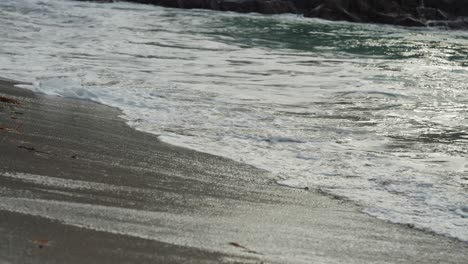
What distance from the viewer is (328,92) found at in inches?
388

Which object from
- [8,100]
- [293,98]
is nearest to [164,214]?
[8,100]

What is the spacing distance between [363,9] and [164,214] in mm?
29995

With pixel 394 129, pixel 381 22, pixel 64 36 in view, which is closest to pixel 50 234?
pixel 394 129

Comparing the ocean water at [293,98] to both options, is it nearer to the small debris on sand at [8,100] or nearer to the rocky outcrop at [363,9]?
the small debris on sand at [8,100]

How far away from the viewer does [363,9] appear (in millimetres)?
32156

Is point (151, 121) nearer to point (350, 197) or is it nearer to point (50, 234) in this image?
point (350, 197)

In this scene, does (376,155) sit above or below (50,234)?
below

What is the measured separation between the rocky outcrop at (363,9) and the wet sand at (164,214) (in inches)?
1084

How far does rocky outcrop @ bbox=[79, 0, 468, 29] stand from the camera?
3158cm

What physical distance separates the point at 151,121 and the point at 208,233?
142 inches

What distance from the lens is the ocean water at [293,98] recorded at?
5047mm

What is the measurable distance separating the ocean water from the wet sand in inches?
14.7

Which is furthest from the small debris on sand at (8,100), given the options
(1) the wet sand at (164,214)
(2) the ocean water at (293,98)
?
(1) the wet sand at (164,214)

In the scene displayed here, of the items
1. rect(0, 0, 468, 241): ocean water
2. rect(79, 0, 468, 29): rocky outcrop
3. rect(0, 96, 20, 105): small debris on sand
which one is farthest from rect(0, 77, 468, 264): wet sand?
rect(79, 0, 468, 29): rocky outcrop
